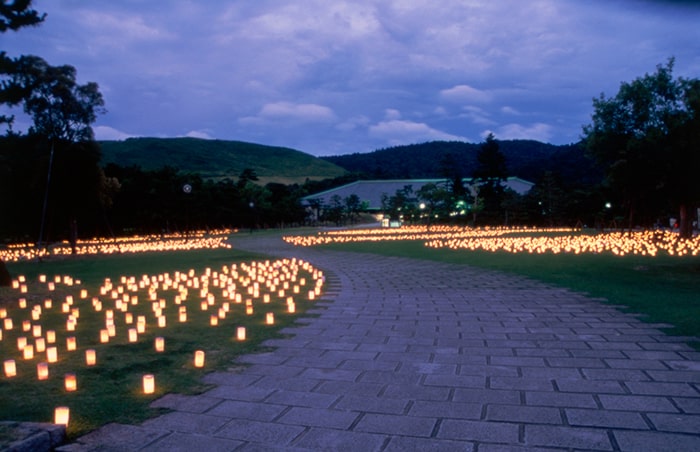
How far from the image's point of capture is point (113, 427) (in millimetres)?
3596

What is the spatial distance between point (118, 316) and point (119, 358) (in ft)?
9.47

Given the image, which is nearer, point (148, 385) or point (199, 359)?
point (148, 385)

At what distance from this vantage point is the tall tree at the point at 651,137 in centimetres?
1164

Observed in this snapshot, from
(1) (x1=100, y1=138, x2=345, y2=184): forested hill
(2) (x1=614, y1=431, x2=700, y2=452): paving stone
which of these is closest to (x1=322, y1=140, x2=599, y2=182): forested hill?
(1) (x1=100, y1=138, x2=345, y2=184): forested hill

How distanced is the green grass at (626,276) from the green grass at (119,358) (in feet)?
17.4

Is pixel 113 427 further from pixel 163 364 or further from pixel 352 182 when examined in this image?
pixel 352 182

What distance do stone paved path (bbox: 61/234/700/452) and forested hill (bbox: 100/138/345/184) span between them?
330 feet

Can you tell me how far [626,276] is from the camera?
12.2 metres

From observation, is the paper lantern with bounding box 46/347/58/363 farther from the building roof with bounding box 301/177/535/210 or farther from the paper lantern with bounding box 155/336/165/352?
the building roof with bounding box 301/177/535/210

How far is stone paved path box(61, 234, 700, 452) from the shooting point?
11.1 ft

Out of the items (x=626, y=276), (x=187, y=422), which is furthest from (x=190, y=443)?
(x=626, y=276)

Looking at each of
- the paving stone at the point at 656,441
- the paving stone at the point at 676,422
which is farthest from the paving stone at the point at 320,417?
the paving stone at the point at 676,422

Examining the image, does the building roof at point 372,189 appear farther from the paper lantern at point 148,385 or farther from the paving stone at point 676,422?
the paving stone at point 676,422

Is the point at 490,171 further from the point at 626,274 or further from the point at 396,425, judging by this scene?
the point at 396,425
